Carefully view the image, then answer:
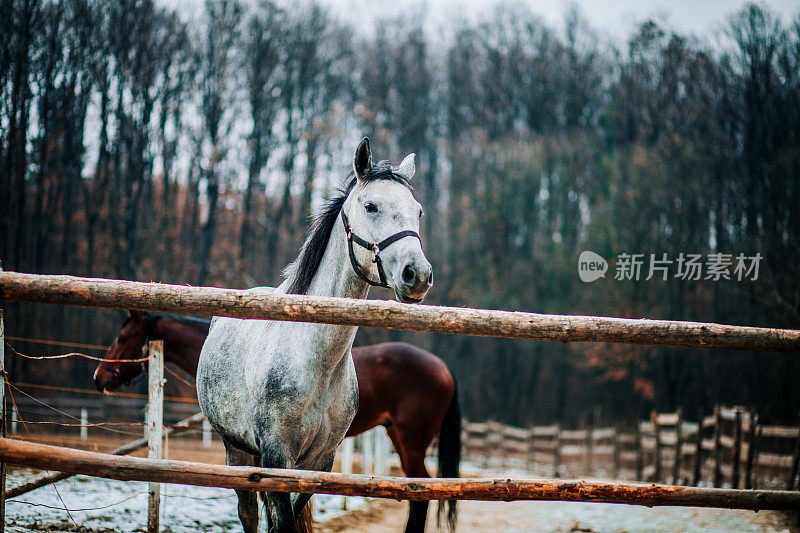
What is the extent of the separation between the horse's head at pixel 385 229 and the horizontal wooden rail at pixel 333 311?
351 millimetres

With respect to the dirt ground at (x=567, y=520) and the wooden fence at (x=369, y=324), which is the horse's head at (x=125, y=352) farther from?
the wooden fence at (x=369, y=324)

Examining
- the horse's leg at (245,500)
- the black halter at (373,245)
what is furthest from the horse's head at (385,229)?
the horse's leg at (245,500)

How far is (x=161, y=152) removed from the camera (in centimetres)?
2039

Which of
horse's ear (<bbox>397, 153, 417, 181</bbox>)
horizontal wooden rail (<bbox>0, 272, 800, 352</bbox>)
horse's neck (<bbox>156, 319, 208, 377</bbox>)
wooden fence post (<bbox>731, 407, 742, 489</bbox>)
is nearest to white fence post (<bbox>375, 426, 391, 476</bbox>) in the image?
horse's neck (<bbox>156, 319, 208, 377</bbox>)

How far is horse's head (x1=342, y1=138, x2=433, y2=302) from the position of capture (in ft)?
8.71

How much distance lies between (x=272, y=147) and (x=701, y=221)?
586 inches

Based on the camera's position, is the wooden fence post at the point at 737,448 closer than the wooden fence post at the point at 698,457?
Yes

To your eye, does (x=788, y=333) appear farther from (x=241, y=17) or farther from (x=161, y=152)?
(x=241, y=17)

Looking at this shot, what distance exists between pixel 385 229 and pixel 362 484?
1169 millimetres

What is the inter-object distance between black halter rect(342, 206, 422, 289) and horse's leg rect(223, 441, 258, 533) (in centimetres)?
158

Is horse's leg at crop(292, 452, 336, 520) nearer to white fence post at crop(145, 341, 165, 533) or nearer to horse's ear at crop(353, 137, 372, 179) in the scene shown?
horse's ear at crop(353, 137, 372, 179)

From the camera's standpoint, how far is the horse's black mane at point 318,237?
10.8ft

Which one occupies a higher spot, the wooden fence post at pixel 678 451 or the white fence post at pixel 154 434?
the white fence post at pixel 154 434

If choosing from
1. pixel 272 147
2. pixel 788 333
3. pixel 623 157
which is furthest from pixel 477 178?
pixel 788 333
